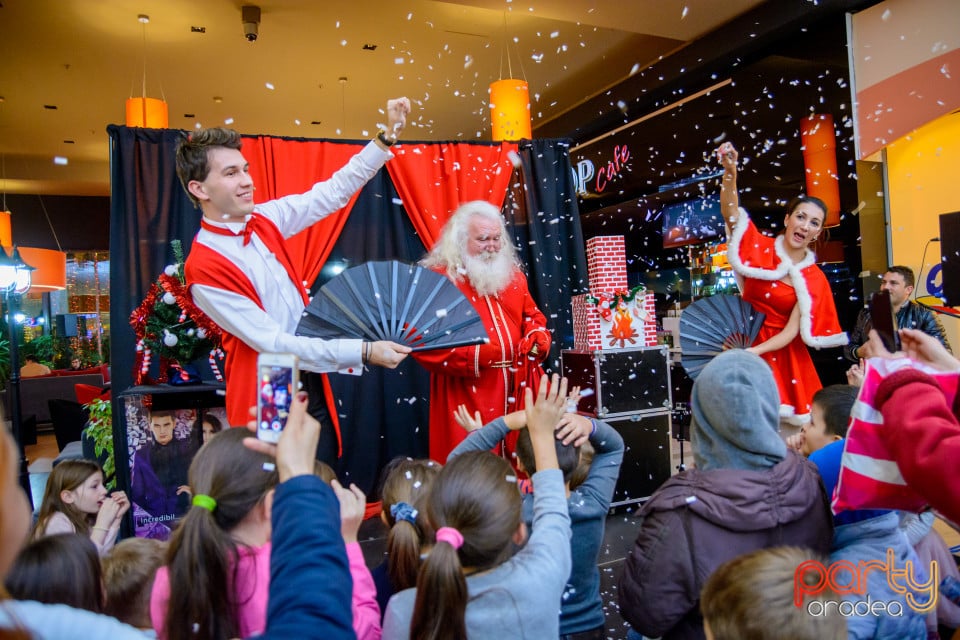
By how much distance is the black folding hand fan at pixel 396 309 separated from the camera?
8.36ft

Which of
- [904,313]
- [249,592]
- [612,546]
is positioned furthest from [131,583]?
[904,313]

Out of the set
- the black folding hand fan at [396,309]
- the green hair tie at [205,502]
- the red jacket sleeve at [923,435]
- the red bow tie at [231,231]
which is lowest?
the green hair tie at [205,502]

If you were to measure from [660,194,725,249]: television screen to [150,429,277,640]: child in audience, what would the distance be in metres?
7.27

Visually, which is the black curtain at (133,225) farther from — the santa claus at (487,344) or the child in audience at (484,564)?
the child in audience at (484,564)

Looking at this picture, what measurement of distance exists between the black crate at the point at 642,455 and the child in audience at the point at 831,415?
186 centimetres

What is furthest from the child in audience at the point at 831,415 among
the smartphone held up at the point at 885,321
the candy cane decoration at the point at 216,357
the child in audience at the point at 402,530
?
the candy cane decoration at the point at 216,357

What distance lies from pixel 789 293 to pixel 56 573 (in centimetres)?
326

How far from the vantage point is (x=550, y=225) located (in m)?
4.58

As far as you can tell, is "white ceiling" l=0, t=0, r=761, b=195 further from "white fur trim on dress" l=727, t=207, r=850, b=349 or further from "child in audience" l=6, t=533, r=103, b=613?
"child in audience" l=6, t=533, r=103, b=613

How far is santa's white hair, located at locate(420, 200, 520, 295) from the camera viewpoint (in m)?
3.40

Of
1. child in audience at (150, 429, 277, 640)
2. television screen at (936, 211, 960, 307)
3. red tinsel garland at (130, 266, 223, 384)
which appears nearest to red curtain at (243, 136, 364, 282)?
red tinsel garland at (130, 266, 223, 384)

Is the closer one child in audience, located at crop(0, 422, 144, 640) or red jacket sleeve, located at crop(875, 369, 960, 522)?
child in audience, located at crop(0, 422, 144, 640)

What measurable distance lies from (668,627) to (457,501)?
0.63 metres

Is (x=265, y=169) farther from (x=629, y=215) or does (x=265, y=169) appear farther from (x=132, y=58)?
(x=629, y=215)
